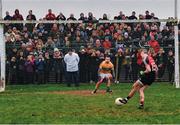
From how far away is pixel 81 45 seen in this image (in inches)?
1092

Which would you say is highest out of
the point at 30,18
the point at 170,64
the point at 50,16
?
the point at 50,16

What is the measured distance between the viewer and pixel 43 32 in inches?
1068

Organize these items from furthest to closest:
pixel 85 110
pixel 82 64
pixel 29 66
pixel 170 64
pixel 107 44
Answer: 1. pixel 82 64
2. pixel 170 64
3. pixel 107 44
4. pixel 29 66
5. pixel 85 110

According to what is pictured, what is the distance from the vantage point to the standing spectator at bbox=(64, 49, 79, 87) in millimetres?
26172

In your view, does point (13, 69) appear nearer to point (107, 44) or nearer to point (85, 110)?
point (107, 44)

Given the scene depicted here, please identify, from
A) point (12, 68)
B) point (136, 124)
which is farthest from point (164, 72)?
point (136, 124)

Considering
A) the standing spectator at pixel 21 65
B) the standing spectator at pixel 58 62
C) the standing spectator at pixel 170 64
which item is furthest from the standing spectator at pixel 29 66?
the standing spectator at pixel 170 64

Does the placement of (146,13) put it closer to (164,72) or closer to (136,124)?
(164,72)

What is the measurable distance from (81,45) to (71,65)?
1836mm

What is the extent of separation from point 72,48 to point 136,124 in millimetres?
15731

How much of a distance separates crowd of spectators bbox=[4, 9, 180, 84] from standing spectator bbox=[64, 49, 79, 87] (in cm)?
79

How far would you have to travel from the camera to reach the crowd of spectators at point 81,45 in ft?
87.7

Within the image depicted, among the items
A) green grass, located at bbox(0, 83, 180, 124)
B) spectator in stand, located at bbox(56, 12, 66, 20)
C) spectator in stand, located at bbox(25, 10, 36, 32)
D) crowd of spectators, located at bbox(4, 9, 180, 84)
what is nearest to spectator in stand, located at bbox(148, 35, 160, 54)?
crowd of spectators, located at bbox(4, 9, 180, 84)

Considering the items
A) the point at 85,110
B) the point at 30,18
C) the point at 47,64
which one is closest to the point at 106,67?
the point at 47,64
